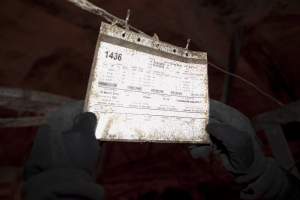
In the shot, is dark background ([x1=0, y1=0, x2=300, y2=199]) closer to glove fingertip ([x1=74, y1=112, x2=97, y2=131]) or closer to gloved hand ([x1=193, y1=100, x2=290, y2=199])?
gloved hand ([x1=193, y1=100, x2=290, y2=199])

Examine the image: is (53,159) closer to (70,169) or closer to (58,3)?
(70,169)

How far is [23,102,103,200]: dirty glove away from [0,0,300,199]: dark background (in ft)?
4.38

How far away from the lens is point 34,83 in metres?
2.97

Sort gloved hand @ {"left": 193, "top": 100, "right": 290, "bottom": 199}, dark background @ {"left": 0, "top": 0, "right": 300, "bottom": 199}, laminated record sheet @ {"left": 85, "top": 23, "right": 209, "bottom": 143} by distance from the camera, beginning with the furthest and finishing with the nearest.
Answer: dark background @ {"left": 0, "top": 0, "right": 300, "bottom": 199}
gloved hand @ {"left": 193, "top": 100, "right": 290, "bottom": 199}
laminated record sheet @ {"left": 85, "top": 23, "right": 209, "bottom": 143}

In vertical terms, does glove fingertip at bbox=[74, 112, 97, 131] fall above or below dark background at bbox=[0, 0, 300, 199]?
below

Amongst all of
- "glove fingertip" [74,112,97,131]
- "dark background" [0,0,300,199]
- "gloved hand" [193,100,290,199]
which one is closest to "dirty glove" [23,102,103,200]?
"glove fingertip" [74,112,97,131]

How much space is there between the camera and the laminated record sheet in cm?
82

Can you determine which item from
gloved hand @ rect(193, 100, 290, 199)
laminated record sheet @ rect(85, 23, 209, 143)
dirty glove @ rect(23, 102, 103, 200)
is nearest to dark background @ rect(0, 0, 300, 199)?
gloved hand @ rect(193, 100, 290, 199)

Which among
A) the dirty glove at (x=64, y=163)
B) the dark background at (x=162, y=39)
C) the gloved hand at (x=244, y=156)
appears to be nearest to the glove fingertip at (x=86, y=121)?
the dirty glove at (x=64, y=163)

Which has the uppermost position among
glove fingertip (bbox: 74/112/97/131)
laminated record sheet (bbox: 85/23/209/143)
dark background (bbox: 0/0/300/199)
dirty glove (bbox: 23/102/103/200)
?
dark background (bbox: 0/0/300/199)

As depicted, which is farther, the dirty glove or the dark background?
the dark background

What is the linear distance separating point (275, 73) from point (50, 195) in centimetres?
300

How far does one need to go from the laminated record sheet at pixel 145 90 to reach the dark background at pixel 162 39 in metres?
1.07

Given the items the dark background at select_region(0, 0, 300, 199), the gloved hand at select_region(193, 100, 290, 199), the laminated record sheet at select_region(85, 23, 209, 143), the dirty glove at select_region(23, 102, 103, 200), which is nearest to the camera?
the dirty glove at select_region(23, 102, 103, 200)
